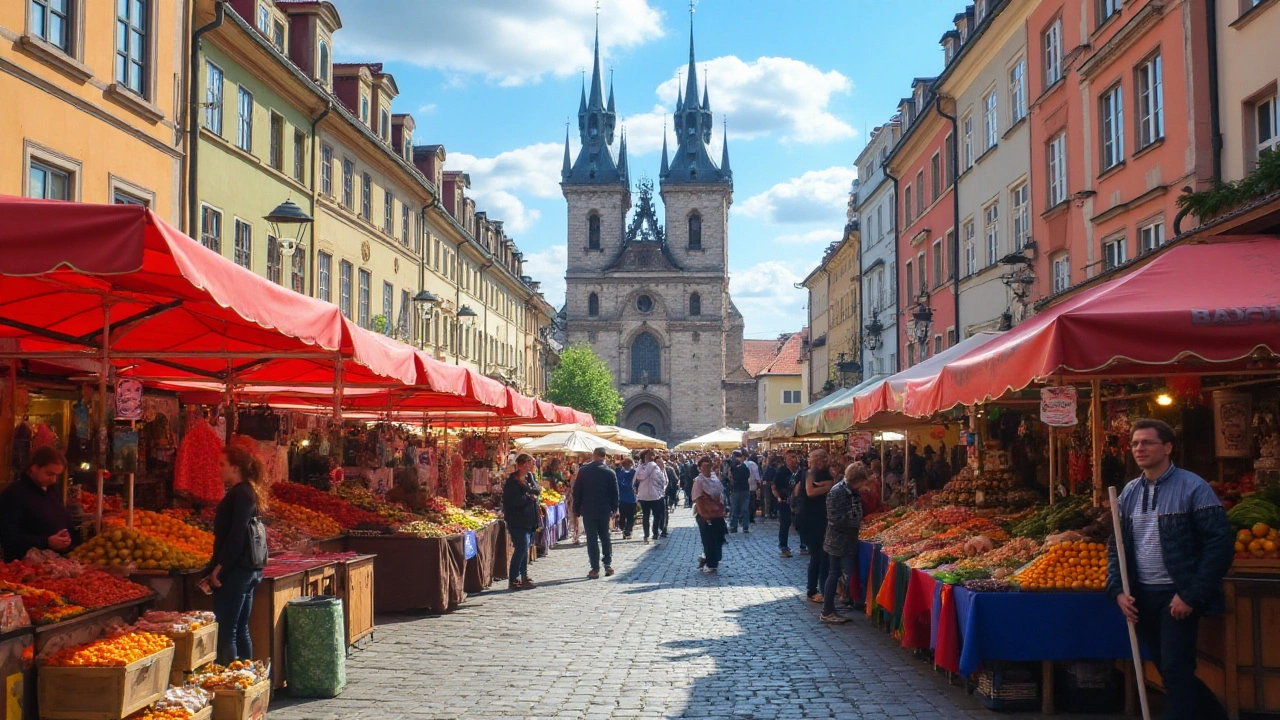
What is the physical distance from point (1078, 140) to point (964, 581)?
43.8 ft

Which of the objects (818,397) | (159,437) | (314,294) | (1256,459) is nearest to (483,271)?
(818,397)

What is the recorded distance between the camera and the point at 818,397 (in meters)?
61.0

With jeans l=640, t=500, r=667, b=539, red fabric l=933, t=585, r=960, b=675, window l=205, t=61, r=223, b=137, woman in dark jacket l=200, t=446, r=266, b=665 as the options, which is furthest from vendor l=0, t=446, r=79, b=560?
jeans l=640, t=500, r=667, b=539

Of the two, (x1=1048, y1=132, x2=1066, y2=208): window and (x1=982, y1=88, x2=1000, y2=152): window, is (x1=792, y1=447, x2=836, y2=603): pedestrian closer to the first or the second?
(x1=1048, y1=132, x2=1066, y2=208): window

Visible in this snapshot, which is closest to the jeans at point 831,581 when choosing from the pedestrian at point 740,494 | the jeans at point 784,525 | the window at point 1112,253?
the window at point 1112,253

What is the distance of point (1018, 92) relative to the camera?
77.5ft

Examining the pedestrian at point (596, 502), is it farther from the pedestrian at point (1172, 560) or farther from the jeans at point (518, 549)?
the pedestrian at point (1172, 560)

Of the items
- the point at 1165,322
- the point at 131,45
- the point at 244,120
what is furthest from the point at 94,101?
the point at 1165,322

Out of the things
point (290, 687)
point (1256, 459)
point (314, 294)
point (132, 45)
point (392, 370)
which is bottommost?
point (290, 687)

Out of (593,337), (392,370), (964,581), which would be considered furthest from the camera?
(593,337)

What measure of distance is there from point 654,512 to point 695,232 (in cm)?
6385

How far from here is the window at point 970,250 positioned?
27.3m

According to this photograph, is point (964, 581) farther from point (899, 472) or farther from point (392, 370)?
point (899, 472)

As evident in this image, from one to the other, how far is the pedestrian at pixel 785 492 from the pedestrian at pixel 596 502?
12.8 feet
